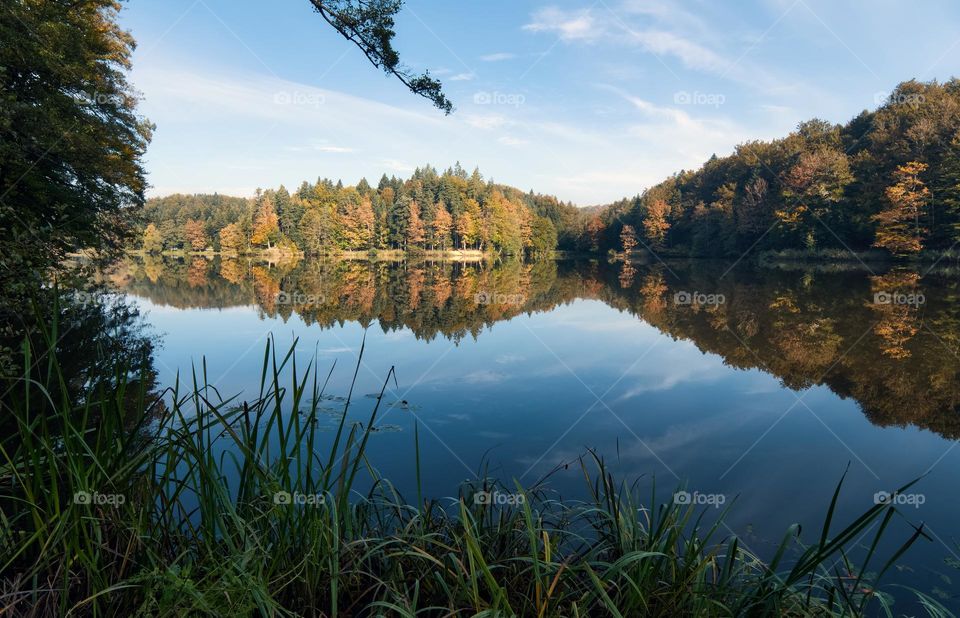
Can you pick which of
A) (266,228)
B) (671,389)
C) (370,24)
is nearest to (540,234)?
(266,228)

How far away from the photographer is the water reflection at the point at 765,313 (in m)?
9.13

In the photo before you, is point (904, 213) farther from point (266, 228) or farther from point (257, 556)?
point (266, 228)

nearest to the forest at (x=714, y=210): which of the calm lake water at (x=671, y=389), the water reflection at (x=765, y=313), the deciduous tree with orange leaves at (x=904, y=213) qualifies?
the deciduous tree with orange leaves at (x=904, y=213)

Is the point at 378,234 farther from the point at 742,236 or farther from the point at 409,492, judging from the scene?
the point at 409,492

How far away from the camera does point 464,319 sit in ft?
53.8

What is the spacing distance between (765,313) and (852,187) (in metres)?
34.3

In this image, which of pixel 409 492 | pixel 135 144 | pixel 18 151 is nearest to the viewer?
pixel 409 492

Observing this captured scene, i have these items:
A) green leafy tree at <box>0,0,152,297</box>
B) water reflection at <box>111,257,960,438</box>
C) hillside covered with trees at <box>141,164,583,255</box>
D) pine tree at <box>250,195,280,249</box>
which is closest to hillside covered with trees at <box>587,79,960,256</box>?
water reflection at <box>111,257,960,438</box>

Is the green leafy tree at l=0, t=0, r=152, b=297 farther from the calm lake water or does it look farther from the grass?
the grass

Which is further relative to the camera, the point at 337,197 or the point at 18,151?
the point at 337,197

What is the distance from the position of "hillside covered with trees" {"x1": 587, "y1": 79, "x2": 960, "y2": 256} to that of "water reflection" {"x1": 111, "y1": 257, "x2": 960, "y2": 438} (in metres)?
7.28

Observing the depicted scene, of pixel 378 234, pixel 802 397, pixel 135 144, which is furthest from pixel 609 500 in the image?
pixel 378 234

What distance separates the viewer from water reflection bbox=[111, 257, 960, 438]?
30.0 feet

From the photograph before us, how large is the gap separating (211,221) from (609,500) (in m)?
106
